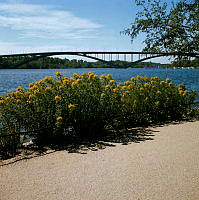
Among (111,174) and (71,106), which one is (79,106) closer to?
(71,106)

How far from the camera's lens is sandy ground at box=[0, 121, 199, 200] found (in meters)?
3.12

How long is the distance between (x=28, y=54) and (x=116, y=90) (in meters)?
28.9

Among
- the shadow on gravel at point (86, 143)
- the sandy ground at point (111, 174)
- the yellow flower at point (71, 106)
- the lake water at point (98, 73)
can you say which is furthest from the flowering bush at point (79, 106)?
the lake water at point (98, 73)

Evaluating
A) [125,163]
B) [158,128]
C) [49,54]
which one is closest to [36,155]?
[125,163]

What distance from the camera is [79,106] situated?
5.50m

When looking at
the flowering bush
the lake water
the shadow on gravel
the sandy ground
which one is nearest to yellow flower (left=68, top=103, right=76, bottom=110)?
the flowering bush

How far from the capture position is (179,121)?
729 centimetres

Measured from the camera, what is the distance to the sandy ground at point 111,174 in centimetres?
312

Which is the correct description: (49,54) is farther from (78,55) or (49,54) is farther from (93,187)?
(93,187)

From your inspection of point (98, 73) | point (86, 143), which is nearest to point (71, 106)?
point (86, 143)

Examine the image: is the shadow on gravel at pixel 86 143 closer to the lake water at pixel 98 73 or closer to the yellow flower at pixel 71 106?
the yellow flower at pixel 71 106

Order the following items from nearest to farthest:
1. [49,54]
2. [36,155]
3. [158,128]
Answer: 1. [36,155]
2. [158,128]
3. [49,54]

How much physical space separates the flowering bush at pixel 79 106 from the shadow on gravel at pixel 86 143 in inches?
8.7

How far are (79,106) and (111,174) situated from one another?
6.94 feet
